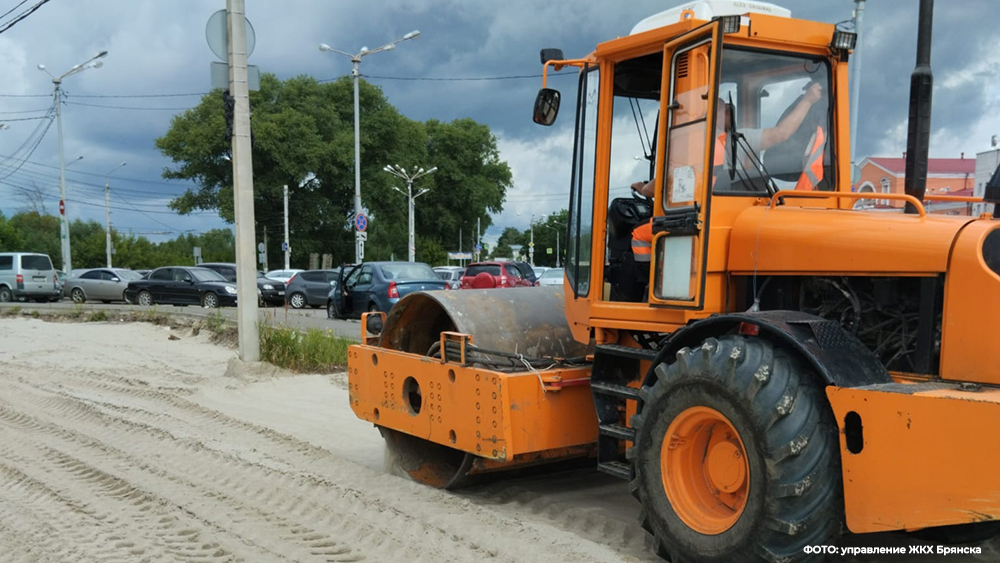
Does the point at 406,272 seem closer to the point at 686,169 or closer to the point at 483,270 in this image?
the point at 483,270

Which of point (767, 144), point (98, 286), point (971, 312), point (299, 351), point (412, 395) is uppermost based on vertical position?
point (767, 144)

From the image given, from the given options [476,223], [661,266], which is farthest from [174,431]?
[476,223]

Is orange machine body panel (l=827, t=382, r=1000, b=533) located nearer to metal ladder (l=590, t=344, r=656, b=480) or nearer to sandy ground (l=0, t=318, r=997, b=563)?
sandy ground (l=0, t=318, r=997, b=563)

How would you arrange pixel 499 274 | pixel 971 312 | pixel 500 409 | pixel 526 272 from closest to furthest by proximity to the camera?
1. pixel 971 312
2. pixel 500 409
3. pixel 499 274
4. pixel 526 272

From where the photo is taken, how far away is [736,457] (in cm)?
389

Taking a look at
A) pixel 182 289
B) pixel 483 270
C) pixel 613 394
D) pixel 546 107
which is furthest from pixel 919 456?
pixel 182 289

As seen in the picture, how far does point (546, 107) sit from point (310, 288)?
2586 cm

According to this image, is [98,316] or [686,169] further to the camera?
[98,316]

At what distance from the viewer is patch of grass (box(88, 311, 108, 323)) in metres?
18.6

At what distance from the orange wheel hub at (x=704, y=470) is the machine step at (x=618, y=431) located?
1.13ft

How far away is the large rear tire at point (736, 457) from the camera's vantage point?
3.48 metres

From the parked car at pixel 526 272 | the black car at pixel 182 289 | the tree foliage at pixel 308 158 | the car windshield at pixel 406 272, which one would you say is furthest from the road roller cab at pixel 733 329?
the tree foliage at pixel 308 158

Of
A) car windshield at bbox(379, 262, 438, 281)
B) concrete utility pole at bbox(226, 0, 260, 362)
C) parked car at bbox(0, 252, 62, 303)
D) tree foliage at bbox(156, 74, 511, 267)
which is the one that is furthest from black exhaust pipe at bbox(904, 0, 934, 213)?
tree foliage at bbox(156, 74, 511, 267)

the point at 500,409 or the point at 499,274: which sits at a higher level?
the point at 500,409
